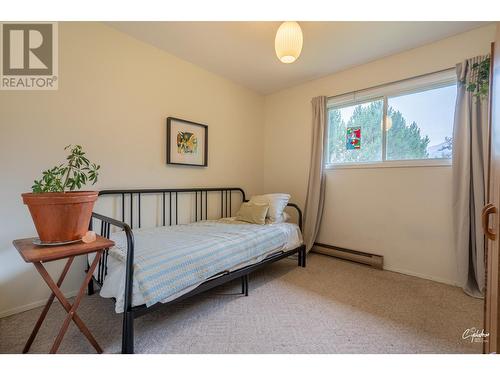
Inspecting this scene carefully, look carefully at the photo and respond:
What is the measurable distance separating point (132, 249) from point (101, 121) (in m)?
1.40

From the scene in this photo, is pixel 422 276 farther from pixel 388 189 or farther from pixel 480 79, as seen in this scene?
pixel 480 79

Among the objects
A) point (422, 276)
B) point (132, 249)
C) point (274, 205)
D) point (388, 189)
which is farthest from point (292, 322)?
point (388, 189)

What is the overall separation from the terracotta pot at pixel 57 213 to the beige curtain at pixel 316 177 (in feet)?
8.11

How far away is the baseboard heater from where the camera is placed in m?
2.52

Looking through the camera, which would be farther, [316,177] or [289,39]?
[316,177]

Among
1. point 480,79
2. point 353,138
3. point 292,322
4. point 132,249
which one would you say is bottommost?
point 292,322

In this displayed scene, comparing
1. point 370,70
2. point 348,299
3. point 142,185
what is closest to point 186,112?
point 142,185

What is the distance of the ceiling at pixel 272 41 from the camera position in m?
1.97

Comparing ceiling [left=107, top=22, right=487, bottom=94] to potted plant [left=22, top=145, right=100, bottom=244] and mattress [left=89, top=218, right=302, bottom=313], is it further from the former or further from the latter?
mattress [left=89, top=218, right=302, bottom=313]

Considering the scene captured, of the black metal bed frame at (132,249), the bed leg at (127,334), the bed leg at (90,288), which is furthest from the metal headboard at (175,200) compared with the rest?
the bed leg at (127,334)

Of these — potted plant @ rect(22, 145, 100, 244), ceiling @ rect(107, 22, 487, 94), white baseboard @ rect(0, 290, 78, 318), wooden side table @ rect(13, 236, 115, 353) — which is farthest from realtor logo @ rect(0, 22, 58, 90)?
white baseboard @ rect(0, 290, 78, 318)

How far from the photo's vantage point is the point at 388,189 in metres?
2.50

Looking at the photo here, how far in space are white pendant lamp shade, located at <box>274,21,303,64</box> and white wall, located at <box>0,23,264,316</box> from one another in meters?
1.35

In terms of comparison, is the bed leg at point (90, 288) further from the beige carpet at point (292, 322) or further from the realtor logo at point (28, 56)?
the realtor logo at point (28, 56)
